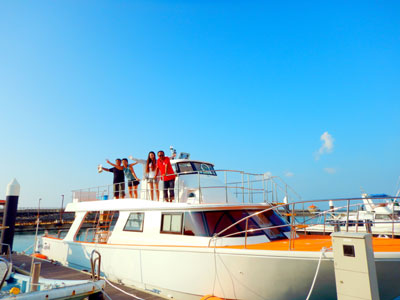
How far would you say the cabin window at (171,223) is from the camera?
705 cm

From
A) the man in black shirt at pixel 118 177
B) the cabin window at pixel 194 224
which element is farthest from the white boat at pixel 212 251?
the man in black shirt at pixel 118 177

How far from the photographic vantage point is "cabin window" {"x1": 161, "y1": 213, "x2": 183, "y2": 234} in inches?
277

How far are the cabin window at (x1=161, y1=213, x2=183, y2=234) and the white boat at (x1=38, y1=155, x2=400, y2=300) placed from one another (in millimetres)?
26

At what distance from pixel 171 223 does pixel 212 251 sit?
1728mm

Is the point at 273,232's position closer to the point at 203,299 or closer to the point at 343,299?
the point at 203,299

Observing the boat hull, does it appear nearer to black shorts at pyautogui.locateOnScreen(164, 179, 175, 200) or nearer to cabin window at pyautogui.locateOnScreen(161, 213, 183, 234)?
cabin window at pyautogui.locateOnScreen(161, 213, 183, 234)

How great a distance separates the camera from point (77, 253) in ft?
31.7

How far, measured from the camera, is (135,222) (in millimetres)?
8188

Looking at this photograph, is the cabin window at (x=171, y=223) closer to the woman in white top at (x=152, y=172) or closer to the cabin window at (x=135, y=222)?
the cabin window at (x=135, y=222)

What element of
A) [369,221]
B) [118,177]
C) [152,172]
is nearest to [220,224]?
[152,172]

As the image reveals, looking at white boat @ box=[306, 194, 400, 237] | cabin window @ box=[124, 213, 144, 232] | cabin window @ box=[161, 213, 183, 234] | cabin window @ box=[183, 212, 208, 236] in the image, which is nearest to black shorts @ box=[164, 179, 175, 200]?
cabin window @ box=[161, 213, 183, 234]

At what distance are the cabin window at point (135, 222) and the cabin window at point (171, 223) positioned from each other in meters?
0.93

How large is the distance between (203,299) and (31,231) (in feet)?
114

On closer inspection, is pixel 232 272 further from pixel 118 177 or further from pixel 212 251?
pixel 118 177
